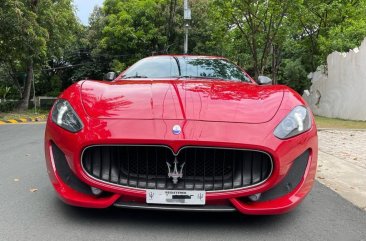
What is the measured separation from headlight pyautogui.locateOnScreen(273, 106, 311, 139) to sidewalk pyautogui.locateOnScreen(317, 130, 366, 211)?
1208mm

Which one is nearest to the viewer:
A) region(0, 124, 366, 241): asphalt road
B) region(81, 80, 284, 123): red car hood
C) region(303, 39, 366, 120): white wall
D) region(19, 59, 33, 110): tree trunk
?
region(0, 124, 366, 241): asphalt road

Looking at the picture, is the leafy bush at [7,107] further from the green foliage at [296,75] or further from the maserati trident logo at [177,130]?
the maserati trident logo at [177,130]

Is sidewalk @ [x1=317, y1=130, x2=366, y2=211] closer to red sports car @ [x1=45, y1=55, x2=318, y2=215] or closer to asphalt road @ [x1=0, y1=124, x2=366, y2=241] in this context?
asphalt road @ [x1=0, y1=124, x2=366, y2=241]

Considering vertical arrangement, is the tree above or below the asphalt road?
above

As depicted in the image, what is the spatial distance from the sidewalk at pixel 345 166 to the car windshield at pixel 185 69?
5.10 feet

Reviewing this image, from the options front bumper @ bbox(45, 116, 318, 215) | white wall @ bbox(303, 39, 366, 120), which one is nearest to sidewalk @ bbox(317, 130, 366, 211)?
front bumper @ bbox(45, 116, 318, 215)

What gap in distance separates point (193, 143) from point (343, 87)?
15.9m

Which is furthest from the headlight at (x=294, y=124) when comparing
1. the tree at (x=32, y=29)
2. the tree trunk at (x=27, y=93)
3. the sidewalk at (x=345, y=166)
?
the tree trunk at (x=27, y=93)

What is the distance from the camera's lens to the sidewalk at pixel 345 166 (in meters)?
4.69

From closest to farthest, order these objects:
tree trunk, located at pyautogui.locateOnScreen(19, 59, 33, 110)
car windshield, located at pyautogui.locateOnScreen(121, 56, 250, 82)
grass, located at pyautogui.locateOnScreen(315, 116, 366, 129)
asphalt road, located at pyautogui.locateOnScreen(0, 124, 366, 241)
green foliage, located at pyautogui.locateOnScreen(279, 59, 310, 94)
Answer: asphalt road, located at pyautogui.locateOnScreen(0, 124, 366, 241) → car windshield, located at pyautogui.locateOnScreen(121, 56, 250, 82) → grass, located at pyautogui.locateOnScreen(315, 116, 366, 129) → tree trunk, located at pyautogui.locateOnScreen(19, 59, 33, 110) → green foliage, located at pyautogui.locateOnScreen(279, 59, 310, 94)

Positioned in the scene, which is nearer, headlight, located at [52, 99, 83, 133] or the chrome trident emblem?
the chrome trident emblem

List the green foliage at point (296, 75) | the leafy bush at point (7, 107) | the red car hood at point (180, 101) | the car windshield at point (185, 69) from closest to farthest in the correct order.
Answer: the red car hood at point (180, 101) → the car windshield at point (185, 69) → the leafy bush at point (7, 107) → the green foliage at point (296, 75)

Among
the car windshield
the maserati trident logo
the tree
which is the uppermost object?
the tree

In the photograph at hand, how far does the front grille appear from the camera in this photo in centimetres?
309
